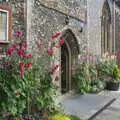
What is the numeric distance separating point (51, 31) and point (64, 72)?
2769 millimetres

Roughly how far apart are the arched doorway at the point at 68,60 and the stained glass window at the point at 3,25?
5.09 meters

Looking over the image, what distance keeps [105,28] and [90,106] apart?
395 inches

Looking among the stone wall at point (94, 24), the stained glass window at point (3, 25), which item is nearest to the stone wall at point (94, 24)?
the stone wall at point (94, 24)

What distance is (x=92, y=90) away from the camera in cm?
1425

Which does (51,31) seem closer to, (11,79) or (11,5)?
(11,5)

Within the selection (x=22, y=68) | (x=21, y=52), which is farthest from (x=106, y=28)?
(x=22, y=68)

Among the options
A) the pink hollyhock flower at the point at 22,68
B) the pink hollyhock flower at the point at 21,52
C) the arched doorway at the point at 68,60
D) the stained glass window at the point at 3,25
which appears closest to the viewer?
the pink hollyhock flower at the point at 22,68

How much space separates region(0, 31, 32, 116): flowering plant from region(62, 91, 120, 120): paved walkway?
2.37m

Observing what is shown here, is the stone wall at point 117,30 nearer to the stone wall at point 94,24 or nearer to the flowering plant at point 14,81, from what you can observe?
the stone wall at point 94,24

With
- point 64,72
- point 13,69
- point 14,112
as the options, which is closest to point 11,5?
point 13,69

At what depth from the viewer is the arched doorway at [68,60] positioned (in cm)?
1353

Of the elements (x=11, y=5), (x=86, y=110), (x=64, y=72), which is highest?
(x=11, y=5)

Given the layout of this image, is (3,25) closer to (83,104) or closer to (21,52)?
(21,52)

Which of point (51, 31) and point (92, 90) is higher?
point (51, 31)
